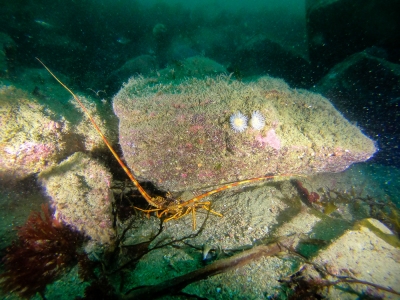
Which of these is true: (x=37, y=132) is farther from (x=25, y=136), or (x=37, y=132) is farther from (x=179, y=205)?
(x=179, y=205)

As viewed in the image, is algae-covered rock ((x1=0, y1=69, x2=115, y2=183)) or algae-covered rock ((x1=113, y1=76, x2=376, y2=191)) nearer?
algae-covered rock ((x1=113, y1=76, x2=376, y2=191))

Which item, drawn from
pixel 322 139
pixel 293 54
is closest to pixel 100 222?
pixel 322 139

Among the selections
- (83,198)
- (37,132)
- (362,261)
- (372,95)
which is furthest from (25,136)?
(372,95)

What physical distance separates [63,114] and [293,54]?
9.19 metres

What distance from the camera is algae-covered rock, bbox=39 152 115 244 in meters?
2.86

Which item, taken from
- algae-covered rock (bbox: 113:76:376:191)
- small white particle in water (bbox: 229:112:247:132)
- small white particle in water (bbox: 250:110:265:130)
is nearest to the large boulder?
algae-covered rock (bbox: 113:76:376:191)

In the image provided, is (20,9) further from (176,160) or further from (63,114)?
(176,160)

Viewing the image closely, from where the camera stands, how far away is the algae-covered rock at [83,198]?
112 inches

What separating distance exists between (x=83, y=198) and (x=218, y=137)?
2192 millimetres

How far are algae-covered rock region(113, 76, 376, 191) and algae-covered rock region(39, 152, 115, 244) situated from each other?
26.7 inches

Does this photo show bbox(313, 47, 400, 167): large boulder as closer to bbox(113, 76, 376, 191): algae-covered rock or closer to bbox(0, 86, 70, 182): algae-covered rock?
bbox(113, 76, 376, 191): algae-covered rock

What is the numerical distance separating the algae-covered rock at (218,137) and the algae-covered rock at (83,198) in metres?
0.68

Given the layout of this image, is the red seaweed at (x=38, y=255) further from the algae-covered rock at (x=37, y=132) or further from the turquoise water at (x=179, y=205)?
the algae-covered rock at (x=37, y=132)

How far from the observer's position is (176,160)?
113 inches
